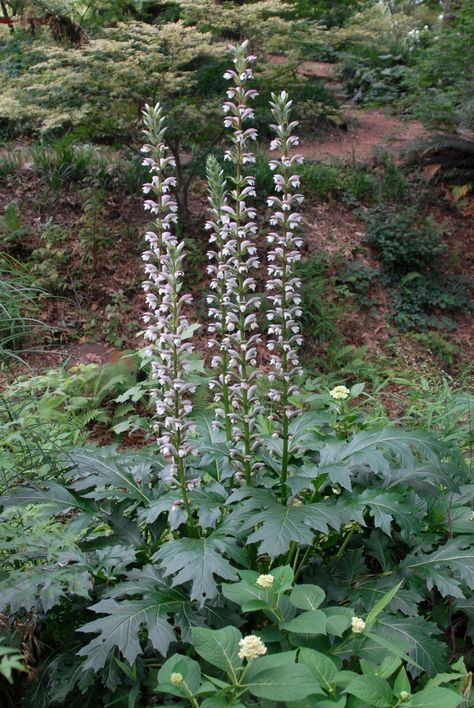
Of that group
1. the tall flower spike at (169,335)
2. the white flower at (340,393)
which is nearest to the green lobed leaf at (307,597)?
the tall flower spike at (169,335)

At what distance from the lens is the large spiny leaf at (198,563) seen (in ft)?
7.91

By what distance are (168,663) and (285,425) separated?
1.18 meters

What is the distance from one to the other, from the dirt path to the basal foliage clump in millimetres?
8420

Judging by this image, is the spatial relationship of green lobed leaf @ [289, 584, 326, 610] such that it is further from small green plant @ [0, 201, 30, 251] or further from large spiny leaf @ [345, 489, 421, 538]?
small green plant @ [0, 201, 30, 251]

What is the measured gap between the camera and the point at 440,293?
8.85m

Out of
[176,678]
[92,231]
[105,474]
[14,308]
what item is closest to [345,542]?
[105,474]

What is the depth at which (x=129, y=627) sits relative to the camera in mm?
2402

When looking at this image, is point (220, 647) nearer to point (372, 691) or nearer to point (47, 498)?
point (372, 691)

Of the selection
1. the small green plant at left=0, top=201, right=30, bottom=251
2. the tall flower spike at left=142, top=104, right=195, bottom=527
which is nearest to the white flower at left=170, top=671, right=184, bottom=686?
the tall flower spike at left=142, top=104, right=195, bottom=527

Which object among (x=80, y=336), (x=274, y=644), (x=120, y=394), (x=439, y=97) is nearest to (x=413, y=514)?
(x=274, y=644)

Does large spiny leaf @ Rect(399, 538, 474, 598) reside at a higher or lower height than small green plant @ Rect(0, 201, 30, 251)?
higher

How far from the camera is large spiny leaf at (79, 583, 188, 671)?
234 centimetres

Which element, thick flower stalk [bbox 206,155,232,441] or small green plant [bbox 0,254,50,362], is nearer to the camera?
thick flower stalk [bbox 206,155,232,441]

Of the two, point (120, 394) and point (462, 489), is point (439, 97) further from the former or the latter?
point (462, 489)
